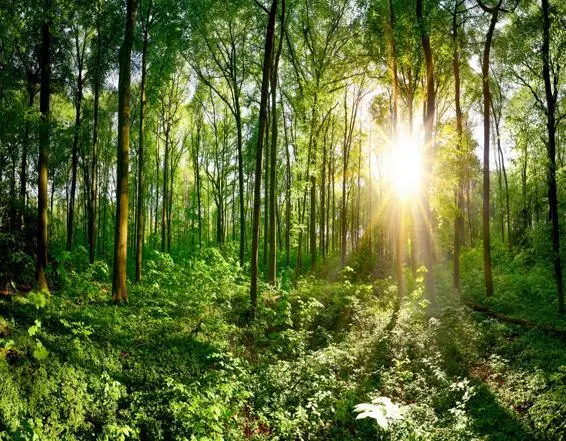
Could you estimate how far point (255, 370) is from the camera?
8.37 m

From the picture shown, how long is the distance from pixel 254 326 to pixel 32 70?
52.4 feet

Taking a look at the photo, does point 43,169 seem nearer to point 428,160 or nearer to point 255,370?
point 255,370

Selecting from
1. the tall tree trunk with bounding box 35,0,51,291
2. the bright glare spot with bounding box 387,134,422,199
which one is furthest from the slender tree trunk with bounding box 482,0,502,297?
the tall tree trunk with bounding box 35,0,51,291

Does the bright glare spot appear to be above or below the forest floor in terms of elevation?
above

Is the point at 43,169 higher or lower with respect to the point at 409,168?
lower

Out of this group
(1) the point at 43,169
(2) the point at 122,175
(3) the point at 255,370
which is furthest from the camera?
(2) the point at 122,175

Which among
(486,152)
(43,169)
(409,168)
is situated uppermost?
(486,152)

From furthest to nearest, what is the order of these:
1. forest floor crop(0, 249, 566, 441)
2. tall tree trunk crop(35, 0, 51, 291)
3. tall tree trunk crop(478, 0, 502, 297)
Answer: tall tree trunk crop(478, 0, 502, 297), tall tree trunk crop(35, 0, 51, 291), forest floor crop(0, 249, 566, 441)

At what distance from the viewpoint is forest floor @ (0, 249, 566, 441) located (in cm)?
524

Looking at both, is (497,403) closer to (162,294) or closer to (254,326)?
(254,326)

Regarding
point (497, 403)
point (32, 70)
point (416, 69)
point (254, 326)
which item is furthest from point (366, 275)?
point (32, 70)

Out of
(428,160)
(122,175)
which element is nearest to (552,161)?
(428,160)

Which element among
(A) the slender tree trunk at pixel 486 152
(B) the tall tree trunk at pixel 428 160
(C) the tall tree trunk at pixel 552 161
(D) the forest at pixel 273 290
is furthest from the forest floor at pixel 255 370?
(A) the slender tree trunk at pixel 486 152

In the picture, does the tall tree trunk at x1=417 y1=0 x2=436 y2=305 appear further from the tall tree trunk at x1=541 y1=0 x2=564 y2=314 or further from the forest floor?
the tall tree trunk at x1=541 y1=0 x2=564 y2=314
